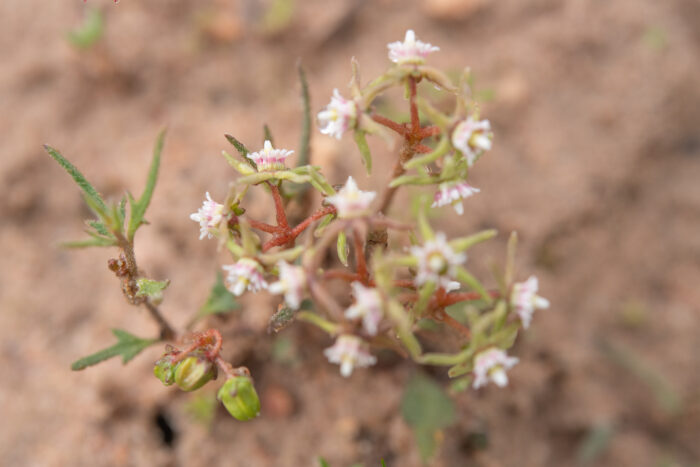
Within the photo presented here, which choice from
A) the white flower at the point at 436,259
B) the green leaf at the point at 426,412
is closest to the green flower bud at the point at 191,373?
the white flower at the point at 436,259

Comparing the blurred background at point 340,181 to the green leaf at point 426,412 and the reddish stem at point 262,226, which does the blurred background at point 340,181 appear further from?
the reddish stem at point 262,226

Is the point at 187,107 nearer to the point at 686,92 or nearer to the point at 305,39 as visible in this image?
the point at 305,39

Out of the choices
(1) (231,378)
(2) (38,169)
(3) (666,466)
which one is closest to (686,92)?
(3) (666,466)

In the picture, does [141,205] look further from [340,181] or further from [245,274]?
[340,181]

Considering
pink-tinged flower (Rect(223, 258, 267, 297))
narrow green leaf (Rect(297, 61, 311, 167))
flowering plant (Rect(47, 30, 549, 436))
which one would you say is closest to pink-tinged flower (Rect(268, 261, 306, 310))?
flowering plant (Rect(47, 30, 549, 436))

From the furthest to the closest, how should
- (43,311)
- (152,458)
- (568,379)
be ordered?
(568,379)
(43,311)
(152,458)

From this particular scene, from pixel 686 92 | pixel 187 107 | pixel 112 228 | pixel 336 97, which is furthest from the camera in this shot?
pixel 686 92
